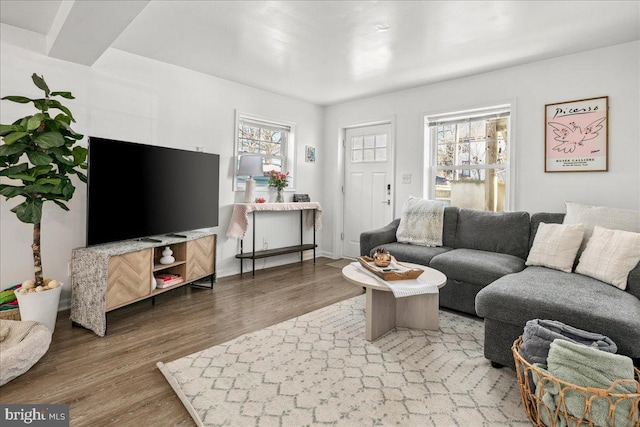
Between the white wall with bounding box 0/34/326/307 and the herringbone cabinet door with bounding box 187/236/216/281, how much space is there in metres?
0.52

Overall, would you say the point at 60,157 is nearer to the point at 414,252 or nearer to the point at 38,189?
the point at 38,189

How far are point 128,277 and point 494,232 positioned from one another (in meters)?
3.42

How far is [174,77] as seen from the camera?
375 centimetres

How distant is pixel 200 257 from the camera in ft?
11.7

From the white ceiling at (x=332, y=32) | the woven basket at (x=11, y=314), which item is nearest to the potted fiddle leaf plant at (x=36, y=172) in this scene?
the woven basket at (x=11, y=314)

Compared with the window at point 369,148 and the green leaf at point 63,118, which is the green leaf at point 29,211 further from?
the window at point 369,148

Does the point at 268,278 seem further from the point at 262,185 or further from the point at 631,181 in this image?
the point at 631,181

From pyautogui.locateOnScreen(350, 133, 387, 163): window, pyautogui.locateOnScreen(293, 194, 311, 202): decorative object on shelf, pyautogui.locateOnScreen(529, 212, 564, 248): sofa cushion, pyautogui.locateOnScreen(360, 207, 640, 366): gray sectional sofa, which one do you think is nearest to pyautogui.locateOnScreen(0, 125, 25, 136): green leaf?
pyautogui.locateOnScreen(360, 207, 640, 366): gray sectional sofa

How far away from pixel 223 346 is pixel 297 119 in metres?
3.64

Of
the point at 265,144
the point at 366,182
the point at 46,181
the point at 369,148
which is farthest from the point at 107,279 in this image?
the point at 369,148

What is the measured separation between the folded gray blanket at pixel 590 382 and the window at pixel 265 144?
12.3ft

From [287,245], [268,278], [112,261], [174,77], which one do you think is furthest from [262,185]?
[112,261]

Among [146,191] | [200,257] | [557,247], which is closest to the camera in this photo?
[557,247]

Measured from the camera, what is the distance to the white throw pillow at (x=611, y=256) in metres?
2.26
